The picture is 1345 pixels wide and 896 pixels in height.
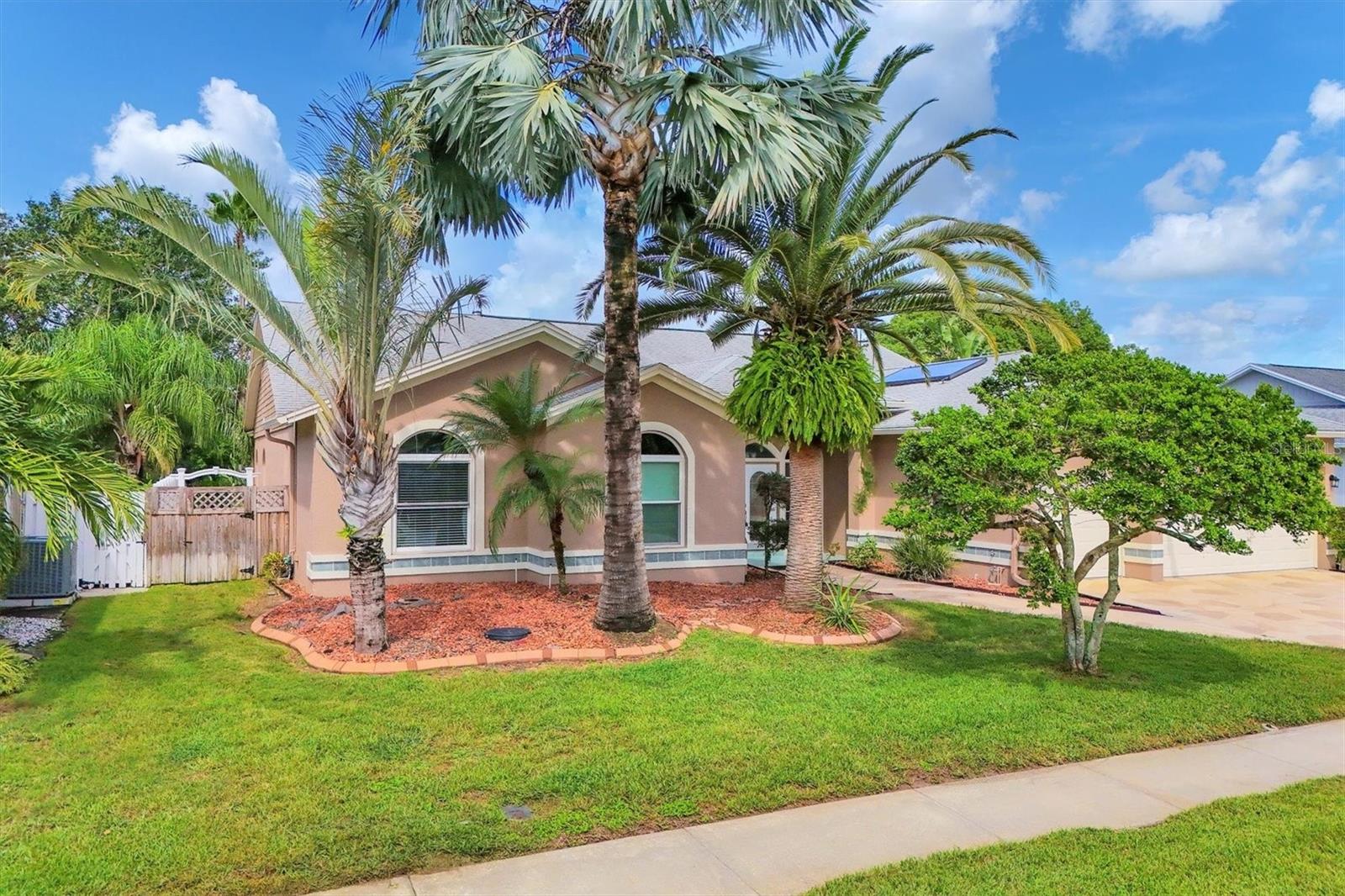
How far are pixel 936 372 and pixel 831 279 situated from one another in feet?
34.7

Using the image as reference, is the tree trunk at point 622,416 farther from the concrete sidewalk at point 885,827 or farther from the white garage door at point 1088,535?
the white garage door at point 1088,535

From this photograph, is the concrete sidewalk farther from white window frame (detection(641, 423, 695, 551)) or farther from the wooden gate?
the wooden gate

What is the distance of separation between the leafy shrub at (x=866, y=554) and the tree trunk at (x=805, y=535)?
600cm

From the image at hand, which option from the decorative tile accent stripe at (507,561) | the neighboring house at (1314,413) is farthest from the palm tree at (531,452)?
the neighboring house at (1314,413)

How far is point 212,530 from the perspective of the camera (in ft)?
47.4

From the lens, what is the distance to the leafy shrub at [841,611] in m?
9.98

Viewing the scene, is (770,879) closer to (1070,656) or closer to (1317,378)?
(1070,656)

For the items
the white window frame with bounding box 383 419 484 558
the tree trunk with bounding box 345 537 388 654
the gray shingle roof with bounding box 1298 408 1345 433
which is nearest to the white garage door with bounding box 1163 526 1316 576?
the gray shingle roof with bounding box 1298 408 1345 433

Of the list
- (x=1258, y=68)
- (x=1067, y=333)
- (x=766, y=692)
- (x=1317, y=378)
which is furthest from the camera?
(x=1317, y=378)

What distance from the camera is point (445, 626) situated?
975 cm

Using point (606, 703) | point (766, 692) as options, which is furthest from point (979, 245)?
point (606, 703)

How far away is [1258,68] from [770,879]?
46.0 feet

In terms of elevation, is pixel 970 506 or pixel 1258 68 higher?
pixel 1258 68

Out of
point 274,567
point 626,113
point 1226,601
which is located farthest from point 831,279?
point 274,567
